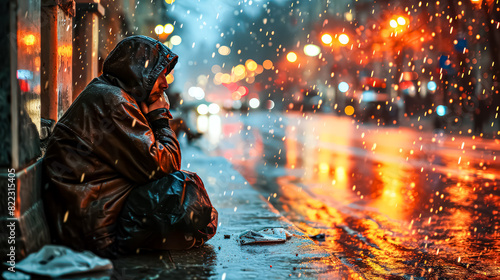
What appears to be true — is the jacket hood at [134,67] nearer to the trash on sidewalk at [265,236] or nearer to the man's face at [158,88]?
the man's face at [158,88]

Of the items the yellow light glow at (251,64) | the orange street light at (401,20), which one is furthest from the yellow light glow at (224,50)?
the orange street light at (401,20)

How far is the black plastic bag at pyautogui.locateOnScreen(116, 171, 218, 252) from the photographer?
4.06 metres

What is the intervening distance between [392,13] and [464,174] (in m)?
19.5

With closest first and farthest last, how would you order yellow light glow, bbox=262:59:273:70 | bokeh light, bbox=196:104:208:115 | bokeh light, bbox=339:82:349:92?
bokeh light, bbox=196:104:208:115
bokeh light, bbox=339:82:349:92
yellow light glow, bbox=262:59:273:70

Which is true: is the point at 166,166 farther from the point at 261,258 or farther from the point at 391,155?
the point at 391,155

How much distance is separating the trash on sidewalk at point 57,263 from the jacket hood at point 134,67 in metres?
1.40

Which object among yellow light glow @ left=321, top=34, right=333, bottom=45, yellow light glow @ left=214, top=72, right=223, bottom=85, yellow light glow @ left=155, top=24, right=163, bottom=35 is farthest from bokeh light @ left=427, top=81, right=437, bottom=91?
yellow light glow @ left=214, top=72, right=223, bottom=85

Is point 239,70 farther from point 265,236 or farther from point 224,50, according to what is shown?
point 265,236

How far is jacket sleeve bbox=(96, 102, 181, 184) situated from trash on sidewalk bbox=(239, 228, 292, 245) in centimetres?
130

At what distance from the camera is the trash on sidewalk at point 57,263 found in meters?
3.29

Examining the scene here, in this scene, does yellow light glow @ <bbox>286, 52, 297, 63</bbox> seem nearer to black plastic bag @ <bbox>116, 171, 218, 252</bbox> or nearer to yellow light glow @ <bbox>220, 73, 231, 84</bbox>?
yellow light glow @ <bbox>220, 73, 231, 84</bbox>

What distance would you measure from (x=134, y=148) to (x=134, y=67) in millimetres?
733

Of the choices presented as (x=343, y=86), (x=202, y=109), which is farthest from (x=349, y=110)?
(x=202, y=109)

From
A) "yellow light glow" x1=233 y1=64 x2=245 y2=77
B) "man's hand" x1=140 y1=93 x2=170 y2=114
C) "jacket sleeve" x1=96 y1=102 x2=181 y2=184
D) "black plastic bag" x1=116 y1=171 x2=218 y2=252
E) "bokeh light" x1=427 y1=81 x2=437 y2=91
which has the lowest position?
"black plastic bag" x1=116 y1=171 x2=218 y2=252
